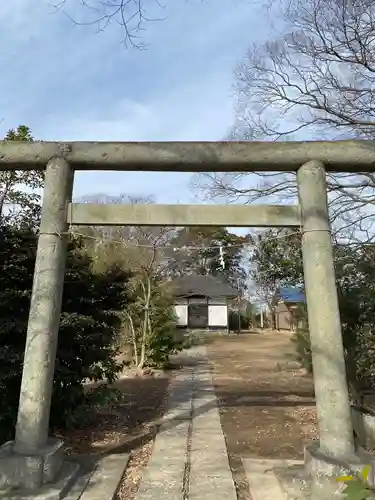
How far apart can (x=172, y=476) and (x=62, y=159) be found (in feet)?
11.1

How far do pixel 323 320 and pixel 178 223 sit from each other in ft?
5.56

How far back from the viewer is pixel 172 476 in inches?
165

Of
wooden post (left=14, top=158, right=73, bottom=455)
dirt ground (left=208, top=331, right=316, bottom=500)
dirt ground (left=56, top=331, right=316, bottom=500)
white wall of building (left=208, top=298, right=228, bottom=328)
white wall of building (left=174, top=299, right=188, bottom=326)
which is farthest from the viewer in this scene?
white wall of building (left=208, top=298, right=228, bottom=328)

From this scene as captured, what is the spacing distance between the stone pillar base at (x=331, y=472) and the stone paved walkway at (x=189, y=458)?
710 mm

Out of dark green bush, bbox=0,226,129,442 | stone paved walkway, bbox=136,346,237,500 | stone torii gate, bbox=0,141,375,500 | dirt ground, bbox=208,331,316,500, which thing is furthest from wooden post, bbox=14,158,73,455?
dirt ground, bbox=208,331,316,500

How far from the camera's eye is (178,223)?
4.30m

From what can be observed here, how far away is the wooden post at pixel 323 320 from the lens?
385 centimetres

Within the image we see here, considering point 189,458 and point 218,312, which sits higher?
point 218,312

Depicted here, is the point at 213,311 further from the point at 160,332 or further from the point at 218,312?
the point at 160,332

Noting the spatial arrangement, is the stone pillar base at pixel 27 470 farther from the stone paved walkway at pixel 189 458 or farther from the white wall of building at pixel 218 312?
the white wall of building at pixel 218 312

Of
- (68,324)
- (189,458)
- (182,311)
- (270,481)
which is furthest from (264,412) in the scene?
(182,311)

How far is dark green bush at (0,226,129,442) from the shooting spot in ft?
16.3

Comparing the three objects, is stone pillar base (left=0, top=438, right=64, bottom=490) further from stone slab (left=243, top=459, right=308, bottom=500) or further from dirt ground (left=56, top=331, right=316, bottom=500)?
stone slab (left=243, top=459, right=308, bottom=500)

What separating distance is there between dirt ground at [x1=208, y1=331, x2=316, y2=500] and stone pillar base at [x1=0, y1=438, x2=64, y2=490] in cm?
172
